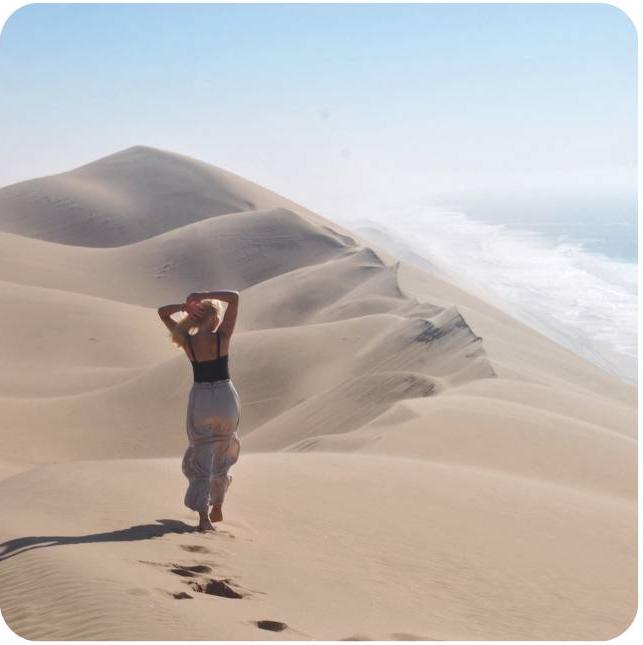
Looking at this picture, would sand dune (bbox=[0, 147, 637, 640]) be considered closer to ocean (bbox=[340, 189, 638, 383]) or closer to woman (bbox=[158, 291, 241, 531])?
woman (bbox=[158, 291, 241, 531])

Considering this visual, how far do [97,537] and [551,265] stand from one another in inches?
3307

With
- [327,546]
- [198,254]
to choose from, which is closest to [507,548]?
[327,546]

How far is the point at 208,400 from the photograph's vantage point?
8.42m

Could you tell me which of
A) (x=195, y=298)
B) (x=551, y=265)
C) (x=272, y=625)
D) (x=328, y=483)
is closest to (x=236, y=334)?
(x=328, y=483)

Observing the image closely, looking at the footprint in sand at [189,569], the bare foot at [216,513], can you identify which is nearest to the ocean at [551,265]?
the bare foot at [216,513]

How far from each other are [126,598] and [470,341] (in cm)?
1635

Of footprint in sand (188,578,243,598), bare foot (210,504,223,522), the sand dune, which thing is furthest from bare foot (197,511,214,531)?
footprint in sand (188,578,243,598)

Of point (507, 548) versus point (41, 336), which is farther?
point (41, 336)

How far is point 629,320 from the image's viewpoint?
61.2 metres

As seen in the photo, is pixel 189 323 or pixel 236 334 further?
pixel 236 334

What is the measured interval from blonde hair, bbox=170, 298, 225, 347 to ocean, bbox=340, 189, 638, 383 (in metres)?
40.8

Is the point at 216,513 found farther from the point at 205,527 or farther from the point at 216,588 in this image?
the point at 216,588

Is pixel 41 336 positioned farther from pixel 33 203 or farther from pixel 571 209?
pixel 571 209

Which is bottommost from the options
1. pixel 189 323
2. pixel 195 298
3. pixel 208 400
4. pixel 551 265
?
pixel 551 265
